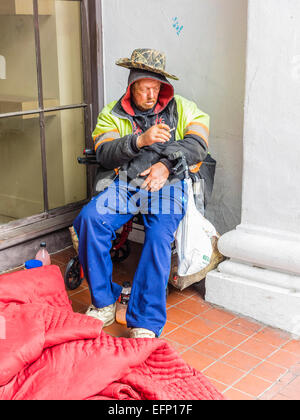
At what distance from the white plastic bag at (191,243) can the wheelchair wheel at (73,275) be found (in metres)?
0.71

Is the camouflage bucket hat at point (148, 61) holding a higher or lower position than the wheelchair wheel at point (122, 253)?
higher

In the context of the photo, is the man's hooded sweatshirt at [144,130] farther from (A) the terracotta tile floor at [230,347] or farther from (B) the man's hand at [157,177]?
(A) the terracotta tile floor at [230,347]

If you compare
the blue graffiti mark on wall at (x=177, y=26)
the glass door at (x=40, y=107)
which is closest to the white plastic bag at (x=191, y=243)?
the blue graffiti mark on wall at (x=177, y=26)

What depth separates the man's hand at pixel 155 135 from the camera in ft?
10.3

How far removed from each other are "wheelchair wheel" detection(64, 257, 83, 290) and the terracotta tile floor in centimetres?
5

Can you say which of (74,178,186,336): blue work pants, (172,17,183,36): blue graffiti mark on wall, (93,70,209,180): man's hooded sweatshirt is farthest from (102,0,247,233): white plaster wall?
(74,178,186,336): blue work pants

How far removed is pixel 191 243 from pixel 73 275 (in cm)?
85

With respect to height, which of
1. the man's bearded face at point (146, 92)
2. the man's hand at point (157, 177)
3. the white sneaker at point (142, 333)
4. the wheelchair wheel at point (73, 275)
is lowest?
the white sneaker at point (142, 333)

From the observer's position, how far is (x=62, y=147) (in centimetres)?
428

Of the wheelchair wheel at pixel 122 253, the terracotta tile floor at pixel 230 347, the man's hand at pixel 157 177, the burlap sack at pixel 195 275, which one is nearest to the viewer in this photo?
the terracotta tile floor at pixel 230 347

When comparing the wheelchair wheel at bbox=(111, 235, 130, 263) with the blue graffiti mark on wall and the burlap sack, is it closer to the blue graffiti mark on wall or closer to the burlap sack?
the burlap sack

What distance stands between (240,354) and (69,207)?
1911 mm

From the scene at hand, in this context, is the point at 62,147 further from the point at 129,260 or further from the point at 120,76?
the point at 129,260

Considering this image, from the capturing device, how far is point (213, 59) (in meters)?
3.69
